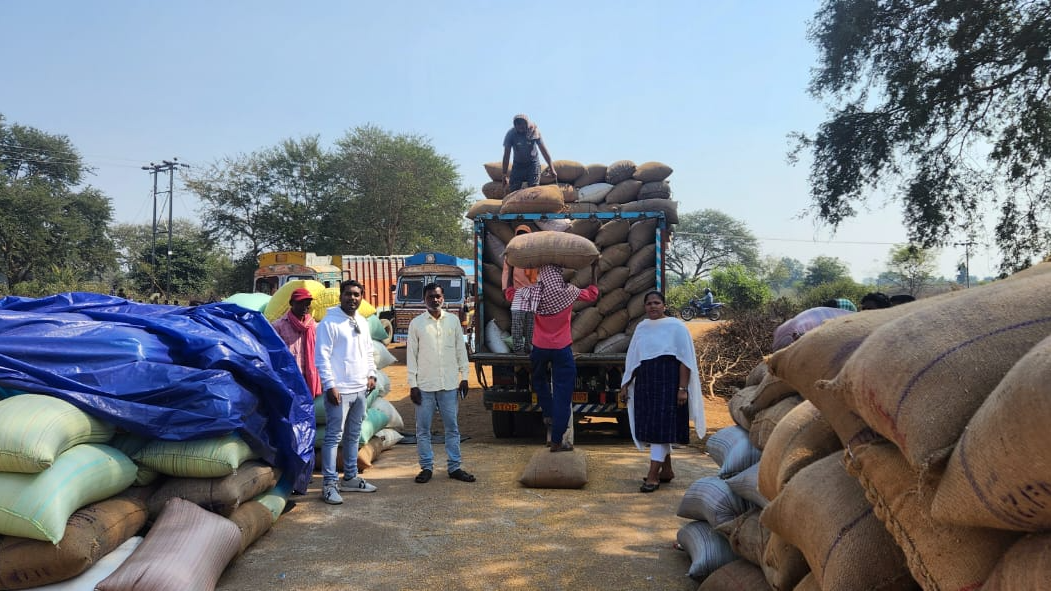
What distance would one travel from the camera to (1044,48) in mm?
8578

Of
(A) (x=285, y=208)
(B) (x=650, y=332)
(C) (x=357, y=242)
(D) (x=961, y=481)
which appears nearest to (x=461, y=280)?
(B) (x=650, y=332)

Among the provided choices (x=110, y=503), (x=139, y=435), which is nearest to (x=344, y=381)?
(x=139, y=435)

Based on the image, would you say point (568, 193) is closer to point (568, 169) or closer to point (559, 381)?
point (568, 169)

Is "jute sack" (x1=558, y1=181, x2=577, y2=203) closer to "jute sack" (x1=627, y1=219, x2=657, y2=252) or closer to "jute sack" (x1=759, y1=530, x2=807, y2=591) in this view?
"jute sack" (x1=627, y1=219, x2=657, y2=252)

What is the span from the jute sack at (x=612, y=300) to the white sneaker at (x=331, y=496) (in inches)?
140

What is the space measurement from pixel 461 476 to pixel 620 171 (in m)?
4.38

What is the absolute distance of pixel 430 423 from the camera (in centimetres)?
598

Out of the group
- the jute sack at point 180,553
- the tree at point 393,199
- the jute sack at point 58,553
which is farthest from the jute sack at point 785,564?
the tree at point 393,199

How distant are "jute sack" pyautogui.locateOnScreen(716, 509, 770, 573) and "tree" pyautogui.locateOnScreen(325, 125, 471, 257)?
32.2 metres

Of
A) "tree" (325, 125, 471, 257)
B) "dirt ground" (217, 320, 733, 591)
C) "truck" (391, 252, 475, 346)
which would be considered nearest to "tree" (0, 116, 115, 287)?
"tree" (325, 125, 471, 257)

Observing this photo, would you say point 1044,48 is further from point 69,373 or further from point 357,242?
point 357,242

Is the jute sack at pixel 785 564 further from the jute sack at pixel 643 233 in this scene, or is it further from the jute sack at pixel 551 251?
the jute sack at pixel 643 233

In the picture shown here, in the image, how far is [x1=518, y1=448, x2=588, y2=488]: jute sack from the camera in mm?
5703

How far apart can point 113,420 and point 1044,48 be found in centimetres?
1028
